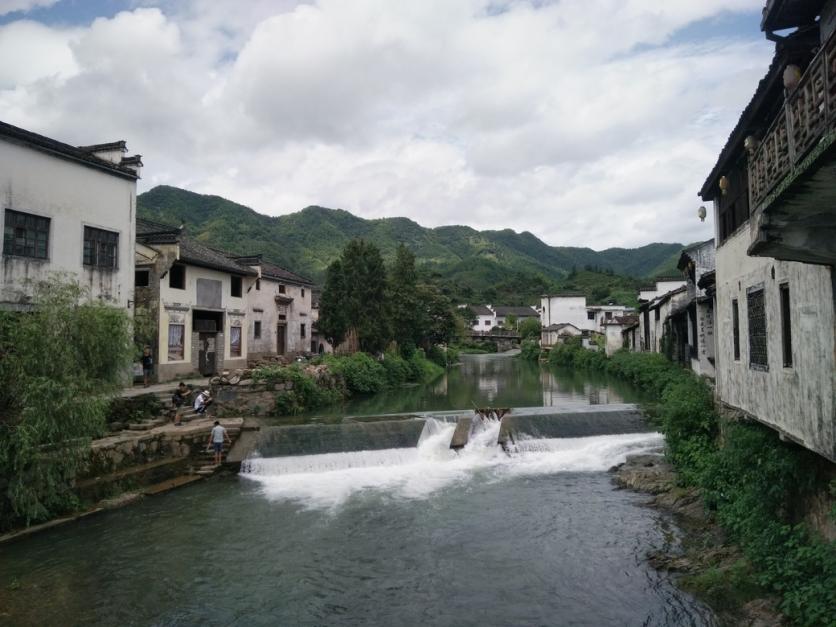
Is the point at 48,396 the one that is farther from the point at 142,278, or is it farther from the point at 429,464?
the point at 142,278

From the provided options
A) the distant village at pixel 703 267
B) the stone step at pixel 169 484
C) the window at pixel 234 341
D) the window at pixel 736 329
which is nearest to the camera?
the distant village at pixel 703 267

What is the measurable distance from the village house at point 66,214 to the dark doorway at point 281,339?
52.6ft

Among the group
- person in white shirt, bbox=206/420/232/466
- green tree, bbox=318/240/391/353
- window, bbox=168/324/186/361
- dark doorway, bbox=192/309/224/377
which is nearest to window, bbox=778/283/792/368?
person in white shirt, bbox=206/420/232/466

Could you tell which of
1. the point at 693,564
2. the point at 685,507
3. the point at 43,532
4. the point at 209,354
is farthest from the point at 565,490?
the point at 209,354

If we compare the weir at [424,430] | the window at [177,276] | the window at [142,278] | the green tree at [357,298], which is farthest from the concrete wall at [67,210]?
the green tree at [357,298]

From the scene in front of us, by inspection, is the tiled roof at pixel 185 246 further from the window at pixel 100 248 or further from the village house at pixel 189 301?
the window at pixel 100 248

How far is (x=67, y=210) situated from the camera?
64.9 ft

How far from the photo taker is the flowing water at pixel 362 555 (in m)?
9.12

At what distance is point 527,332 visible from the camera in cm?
9006

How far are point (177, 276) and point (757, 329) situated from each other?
79.7ft

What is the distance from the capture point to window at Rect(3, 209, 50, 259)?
1788cm

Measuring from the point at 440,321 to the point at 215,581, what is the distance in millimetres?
47694

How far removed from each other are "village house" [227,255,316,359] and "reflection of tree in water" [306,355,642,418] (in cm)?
788

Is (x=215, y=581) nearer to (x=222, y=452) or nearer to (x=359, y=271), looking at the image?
→ (x=222, y=452)
